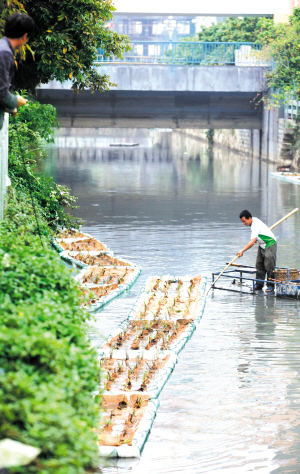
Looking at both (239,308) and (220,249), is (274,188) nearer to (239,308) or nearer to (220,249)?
(220,249)

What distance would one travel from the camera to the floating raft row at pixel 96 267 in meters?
11.5

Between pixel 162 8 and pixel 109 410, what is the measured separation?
120 feet

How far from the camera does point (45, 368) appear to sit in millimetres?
3689

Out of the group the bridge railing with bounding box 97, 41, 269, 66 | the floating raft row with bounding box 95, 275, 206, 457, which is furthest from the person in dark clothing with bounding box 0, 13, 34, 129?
the bridge railing with bounding box 97, 41, 269, 66

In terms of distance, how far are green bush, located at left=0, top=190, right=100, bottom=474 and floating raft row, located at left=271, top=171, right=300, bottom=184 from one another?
2581 centimetres

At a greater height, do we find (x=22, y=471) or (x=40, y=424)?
(x=40, y=424)

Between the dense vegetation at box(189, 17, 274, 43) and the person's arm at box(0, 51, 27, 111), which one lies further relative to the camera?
the dense vegetation at box(189, 17, 274, 43)

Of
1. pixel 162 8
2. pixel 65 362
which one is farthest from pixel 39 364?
pixel 162 8

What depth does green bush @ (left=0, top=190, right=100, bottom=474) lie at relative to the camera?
10.7ft

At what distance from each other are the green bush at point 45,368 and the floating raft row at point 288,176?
25.8 metres

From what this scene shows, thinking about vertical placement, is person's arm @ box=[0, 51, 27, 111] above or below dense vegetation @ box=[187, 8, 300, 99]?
below

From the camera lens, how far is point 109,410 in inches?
261

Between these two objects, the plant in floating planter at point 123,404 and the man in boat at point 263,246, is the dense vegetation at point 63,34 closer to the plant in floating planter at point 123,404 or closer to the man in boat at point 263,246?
the man in boat at point 263,246

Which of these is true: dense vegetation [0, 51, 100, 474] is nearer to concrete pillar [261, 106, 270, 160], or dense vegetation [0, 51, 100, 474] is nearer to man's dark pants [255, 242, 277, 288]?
man's dark pants [255, 242, 277, 288]
